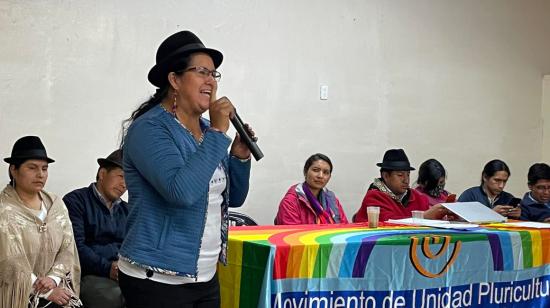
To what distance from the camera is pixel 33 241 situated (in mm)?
3131

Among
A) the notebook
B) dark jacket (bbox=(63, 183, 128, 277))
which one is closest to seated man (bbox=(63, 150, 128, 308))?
dark jacket (bbox=(63, 183, 128, 277))

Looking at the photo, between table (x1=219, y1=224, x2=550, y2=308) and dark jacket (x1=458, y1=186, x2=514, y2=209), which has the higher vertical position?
dark jacket (x1=458, y1=186, x2=514, y2=209)

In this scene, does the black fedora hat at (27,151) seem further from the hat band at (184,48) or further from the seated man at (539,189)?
the seated man at (539,189)

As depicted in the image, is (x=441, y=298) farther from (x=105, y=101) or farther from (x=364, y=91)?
(x=364, y=91)

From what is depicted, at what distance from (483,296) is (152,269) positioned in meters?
1.83

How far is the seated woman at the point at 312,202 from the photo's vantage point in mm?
4207

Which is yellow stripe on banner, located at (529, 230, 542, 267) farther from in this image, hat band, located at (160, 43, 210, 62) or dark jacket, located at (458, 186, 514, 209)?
hat band, located at (160, 43, 210, 62)

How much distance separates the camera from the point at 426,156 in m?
5.68

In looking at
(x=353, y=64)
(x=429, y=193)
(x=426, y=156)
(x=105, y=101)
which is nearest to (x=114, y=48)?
(x=105, y=101)

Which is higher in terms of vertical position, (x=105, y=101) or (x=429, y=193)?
(x=105, y=101)

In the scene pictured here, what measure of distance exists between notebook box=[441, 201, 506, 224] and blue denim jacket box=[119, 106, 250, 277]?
1952 mm

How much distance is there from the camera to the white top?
1645mm

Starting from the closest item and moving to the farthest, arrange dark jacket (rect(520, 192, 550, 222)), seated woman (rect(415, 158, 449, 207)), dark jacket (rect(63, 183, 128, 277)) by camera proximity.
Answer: dark jacket (rect(63, 183, 128, 277)) → dark jacket (rect(520, 192, 550, 222)) → seated woman (rect(415, 158, 449, 207))

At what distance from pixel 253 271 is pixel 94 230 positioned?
1.37 m
